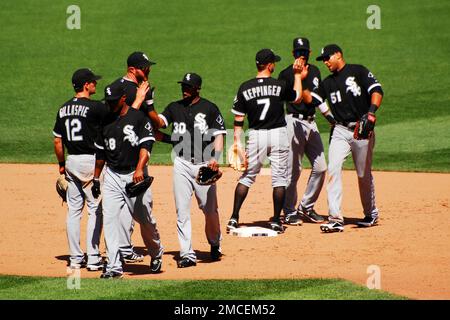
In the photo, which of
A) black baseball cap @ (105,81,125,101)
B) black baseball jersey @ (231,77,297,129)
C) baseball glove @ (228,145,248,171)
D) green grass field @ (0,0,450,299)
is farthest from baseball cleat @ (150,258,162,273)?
green grass field @ (0,0,450,299)

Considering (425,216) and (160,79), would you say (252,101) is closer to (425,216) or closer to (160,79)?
(425,216)

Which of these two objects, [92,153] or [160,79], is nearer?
[92,153]

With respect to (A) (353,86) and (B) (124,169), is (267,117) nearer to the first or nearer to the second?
(A) (353,86)

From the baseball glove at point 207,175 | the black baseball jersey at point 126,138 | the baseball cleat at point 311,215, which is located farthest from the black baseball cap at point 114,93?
the baseball cleat at point 311,215

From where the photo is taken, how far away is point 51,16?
28500mm

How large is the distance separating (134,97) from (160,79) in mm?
12654

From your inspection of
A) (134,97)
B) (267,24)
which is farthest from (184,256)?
(267,24)

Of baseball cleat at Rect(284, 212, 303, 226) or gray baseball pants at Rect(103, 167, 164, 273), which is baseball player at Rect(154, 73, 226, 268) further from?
→ baseball cleat at Rect(284, 212, 303, 226)

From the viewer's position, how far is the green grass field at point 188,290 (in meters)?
9.55

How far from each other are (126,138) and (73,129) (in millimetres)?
834

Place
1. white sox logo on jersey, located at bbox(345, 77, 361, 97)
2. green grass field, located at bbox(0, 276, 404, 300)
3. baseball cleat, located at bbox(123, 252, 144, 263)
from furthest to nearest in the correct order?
white sox logo on jersey, located at bbox(345, 77, 361, 97), baseball cleat, located at bbox(123, 252, 144, 263), green grass field, located at bbox(0, 276, 404, 300)

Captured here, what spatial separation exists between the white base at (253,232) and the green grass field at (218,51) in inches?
189

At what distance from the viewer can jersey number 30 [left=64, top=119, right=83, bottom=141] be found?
11195 mm

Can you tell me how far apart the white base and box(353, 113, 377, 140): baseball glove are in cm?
154
